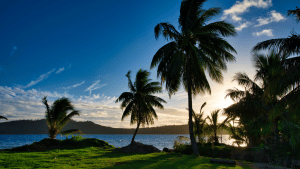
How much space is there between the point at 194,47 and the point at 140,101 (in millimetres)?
9873

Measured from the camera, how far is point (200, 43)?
14.4m

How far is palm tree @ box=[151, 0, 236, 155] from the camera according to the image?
1323 centimetres

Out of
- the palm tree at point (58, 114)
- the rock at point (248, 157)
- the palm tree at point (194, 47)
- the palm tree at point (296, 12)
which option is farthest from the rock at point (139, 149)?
the palm tree at point (296, 12)

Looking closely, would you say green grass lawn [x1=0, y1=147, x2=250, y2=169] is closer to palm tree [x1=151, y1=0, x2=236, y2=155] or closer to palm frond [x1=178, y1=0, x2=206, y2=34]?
palm tree [x1=151, y1=0, x2=236, y2=155]

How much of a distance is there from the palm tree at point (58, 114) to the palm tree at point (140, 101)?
23.4ft

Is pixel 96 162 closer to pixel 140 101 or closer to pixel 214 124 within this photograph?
pixel 140 101

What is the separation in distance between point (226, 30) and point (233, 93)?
9.10 m

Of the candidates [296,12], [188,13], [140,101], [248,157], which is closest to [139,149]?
[140,101]

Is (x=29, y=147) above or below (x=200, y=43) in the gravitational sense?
below

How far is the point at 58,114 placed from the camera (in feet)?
70.7

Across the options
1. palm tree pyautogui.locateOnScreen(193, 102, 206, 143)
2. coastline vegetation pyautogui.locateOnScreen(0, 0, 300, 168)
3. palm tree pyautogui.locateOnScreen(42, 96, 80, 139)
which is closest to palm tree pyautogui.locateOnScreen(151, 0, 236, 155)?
coastline vegetation pyautogui.locateOnScreen(0, 0, 300, 168)

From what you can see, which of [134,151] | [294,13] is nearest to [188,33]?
[294,13]

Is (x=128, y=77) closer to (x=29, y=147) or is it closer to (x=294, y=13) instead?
(x=29, y=147)

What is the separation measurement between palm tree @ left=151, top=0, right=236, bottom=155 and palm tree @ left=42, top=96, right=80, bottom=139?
580 inches
